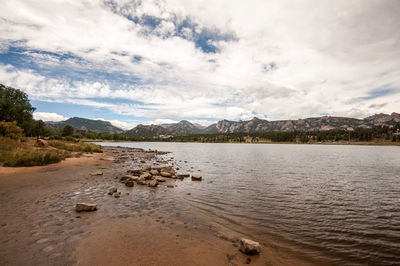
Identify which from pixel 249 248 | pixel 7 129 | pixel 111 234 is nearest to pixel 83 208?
pixel 111 234

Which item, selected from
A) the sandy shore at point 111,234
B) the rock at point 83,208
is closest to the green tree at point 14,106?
the sandy shore at point 111,234

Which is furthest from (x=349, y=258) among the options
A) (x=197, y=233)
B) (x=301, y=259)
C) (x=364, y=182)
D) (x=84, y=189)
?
(x=364, y=182)

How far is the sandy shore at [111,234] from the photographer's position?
23.3 ft

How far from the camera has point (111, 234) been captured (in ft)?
29.5

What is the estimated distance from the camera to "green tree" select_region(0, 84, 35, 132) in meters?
53.9

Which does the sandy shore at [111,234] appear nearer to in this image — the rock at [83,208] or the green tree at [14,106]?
the rock at [83,208]

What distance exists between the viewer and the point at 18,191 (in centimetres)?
1463

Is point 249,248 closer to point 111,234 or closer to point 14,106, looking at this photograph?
point 111,234

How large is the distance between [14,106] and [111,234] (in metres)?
72.3

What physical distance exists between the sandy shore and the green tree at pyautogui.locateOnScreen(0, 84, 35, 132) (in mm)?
58561

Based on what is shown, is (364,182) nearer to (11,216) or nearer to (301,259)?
(301,259)

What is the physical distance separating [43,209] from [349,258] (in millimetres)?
17182

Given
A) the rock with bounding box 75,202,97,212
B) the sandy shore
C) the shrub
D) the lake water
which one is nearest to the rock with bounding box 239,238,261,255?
the sandy shore

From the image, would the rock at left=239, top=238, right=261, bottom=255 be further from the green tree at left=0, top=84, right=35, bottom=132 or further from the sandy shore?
the green tree at left=0, top=84, right=35, bottom=132
